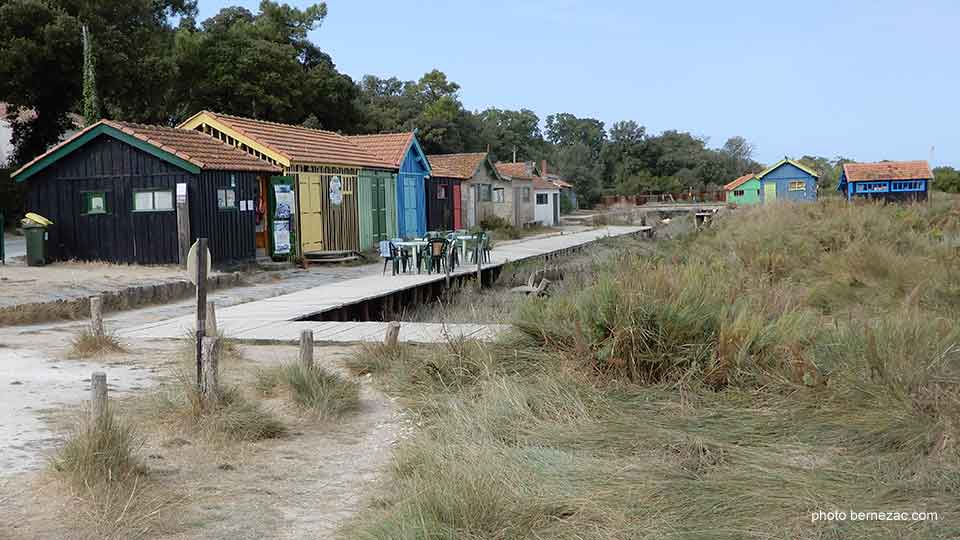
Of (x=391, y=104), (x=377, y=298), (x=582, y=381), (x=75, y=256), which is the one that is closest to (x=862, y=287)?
(x=377, y=298)

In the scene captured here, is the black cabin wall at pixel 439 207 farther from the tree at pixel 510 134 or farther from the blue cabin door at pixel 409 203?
the tree at pixel 510 134

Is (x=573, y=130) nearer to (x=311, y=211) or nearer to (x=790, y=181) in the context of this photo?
(x=790, y=181)

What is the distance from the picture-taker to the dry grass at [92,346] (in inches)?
360

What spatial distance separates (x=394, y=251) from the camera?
18188 millimetres

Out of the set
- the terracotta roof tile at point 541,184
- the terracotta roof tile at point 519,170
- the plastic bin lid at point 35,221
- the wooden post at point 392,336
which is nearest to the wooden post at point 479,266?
the plastic bin lid at point 35,221

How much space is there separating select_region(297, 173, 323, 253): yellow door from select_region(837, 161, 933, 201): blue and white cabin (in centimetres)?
3223

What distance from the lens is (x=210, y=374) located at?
6211 millimetres

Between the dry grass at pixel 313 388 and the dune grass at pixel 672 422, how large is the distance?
440 mm

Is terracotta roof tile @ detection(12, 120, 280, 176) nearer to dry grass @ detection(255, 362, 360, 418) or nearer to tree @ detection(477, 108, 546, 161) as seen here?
dry grass @ detection(255, 362, 360, 418)

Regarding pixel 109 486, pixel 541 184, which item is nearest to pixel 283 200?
pixel 109 486

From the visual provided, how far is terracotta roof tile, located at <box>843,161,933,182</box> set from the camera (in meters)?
45.5

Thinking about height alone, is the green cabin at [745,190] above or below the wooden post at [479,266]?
above

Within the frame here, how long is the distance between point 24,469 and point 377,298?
8.94m

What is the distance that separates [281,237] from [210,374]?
577 inches
